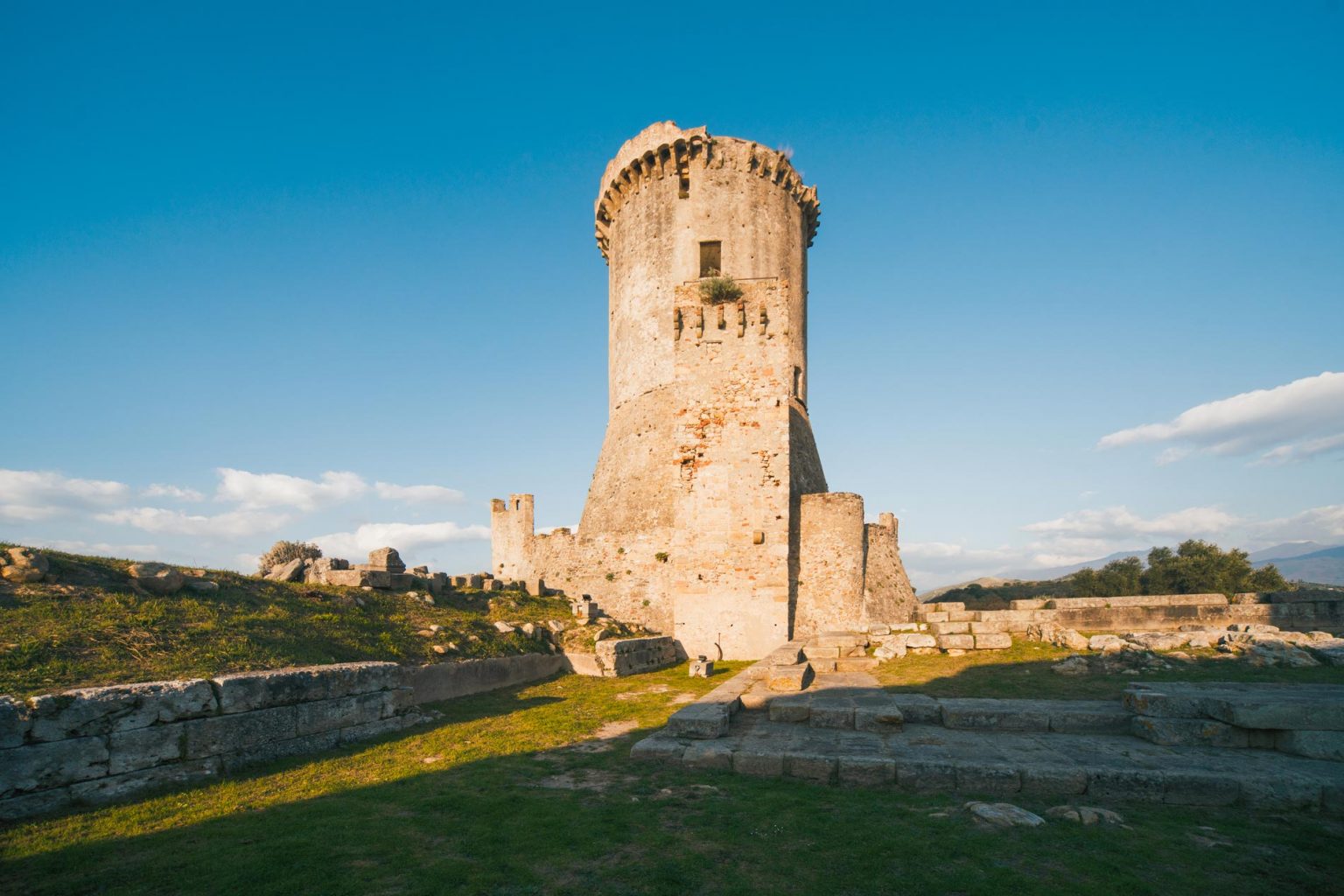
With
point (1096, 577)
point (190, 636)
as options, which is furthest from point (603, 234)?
point (1096, 577)

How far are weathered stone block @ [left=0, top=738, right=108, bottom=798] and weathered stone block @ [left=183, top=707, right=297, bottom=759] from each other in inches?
28.5

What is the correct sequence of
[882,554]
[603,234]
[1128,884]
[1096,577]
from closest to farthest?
1. [1128,884]
2. [882,554]
3. [603,234]
4. [1096,577]

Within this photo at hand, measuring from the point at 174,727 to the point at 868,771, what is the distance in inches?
264

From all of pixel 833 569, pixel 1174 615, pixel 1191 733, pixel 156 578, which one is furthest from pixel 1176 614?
pixel 156 578

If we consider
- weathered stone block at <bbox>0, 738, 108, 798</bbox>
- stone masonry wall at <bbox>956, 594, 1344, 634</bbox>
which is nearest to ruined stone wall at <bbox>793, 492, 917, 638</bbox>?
stone masonry wall at <bbox>956, 594, 1344, 634</bbox>

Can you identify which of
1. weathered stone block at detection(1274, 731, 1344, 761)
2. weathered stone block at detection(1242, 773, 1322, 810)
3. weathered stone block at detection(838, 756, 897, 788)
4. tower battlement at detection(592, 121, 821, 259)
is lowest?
weathered stone block at detection(838, 756, 897, 788)

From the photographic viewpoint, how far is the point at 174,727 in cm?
629

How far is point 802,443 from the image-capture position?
23.7 metres

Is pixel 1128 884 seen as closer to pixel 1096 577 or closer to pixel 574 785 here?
pixel 574 785

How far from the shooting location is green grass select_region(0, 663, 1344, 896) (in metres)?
4.09

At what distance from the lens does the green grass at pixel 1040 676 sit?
948cm

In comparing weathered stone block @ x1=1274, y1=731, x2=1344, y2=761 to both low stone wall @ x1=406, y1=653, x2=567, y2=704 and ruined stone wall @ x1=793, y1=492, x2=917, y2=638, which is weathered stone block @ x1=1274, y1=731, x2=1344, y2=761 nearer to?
low stone wall @ x1=406, y1=653, x2=567, y2=704

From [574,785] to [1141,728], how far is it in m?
6.10

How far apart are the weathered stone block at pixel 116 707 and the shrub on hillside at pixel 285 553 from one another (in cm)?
1182
